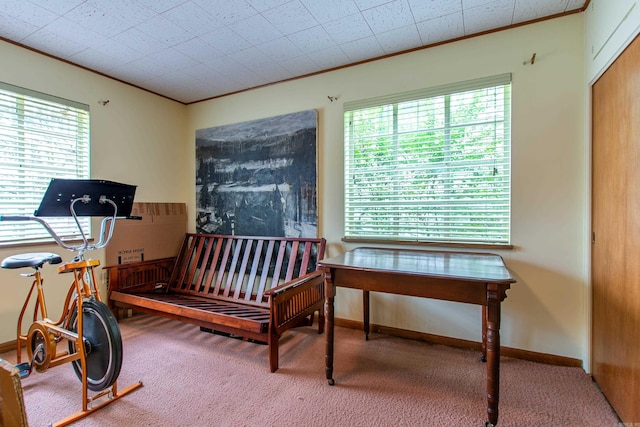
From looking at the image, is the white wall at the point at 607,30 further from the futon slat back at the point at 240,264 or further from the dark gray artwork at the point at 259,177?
the futon slat back at the point at 240,264

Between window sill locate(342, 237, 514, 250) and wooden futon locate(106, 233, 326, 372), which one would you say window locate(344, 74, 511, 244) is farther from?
wooden futon locate(106, 233, 326, 372)

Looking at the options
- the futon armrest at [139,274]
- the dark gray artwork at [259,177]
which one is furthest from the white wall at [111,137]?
the dark gray artwork at [259,177]

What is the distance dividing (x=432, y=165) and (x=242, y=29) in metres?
1.91

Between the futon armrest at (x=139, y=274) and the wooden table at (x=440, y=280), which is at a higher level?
the wooden table at (x=440, y=280)

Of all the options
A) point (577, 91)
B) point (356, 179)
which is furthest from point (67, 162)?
point (577, 91)

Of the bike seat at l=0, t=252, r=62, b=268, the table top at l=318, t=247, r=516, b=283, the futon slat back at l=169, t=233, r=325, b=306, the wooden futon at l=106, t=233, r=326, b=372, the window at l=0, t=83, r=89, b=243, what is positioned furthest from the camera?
the futon slat back at l=169, t=233, r=325, b=306

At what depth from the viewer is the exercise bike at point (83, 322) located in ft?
5.85

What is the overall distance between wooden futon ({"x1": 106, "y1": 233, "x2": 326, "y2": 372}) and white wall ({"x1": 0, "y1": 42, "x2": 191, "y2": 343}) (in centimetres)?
58

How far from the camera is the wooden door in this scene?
1.55 meters

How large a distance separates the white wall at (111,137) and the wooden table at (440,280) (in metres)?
2.61

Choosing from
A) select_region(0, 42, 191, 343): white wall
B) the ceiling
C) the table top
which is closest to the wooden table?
the table top

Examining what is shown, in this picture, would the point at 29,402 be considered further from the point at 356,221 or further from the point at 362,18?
the point at 362,18

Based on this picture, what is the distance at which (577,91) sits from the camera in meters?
2.19

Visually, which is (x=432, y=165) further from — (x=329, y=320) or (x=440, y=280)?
(x=329, y=320)
